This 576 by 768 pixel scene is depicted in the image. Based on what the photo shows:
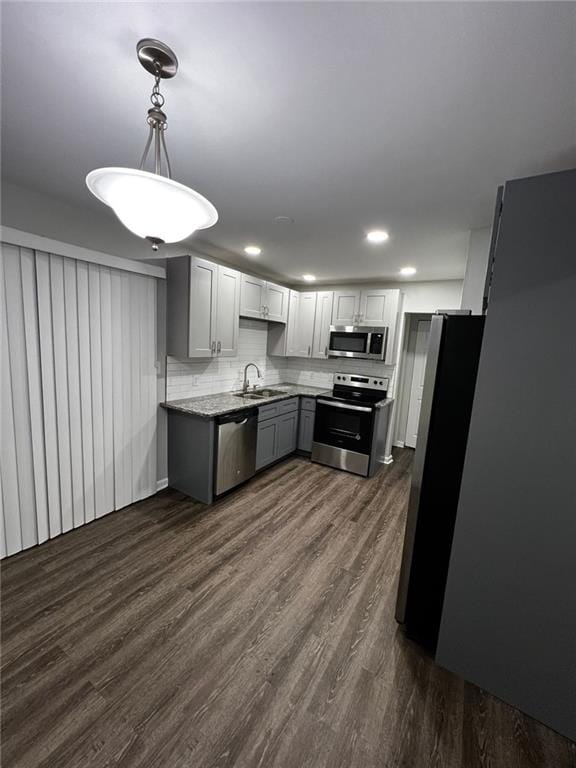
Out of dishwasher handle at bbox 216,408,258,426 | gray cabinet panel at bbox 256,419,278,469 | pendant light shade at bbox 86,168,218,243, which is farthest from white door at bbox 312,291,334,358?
pendant light shade at bbox 86,168,218,243

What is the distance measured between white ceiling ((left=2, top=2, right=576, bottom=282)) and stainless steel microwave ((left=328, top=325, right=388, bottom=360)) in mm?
1972

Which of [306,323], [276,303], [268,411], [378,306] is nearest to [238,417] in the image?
[268,411]

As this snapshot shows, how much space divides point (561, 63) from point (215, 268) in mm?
2712

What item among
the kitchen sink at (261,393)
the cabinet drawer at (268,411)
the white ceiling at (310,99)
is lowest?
the cabinet drawer at (268,411)

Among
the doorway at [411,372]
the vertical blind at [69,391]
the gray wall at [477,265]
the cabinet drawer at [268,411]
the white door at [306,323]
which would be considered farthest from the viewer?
the doorway at [411,372]

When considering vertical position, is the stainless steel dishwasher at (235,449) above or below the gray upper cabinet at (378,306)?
below

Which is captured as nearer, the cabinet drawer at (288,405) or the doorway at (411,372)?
the cabinet drawer at (288,405)

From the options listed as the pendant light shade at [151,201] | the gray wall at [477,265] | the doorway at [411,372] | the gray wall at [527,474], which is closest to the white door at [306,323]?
the doorway at [411,372]

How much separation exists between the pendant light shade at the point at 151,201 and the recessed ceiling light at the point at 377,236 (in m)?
1.83

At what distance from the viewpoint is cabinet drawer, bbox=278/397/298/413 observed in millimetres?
4051

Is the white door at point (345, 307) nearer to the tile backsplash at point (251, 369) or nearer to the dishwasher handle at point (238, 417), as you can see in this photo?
the tile backsplash at point (251, 369)

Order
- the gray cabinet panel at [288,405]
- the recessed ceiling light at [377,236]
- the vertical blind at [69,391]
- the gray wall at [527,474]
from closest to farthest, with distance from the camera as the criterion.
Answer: the gray wall at [527,474], the vertical blind at [69,391], the recessed ceiling light at [377,236], the gray cabinet panel at [288,405]

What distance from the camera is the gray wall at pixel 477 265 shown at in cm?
238

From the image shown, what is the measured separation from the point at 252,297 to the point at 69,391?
87.4 inches
